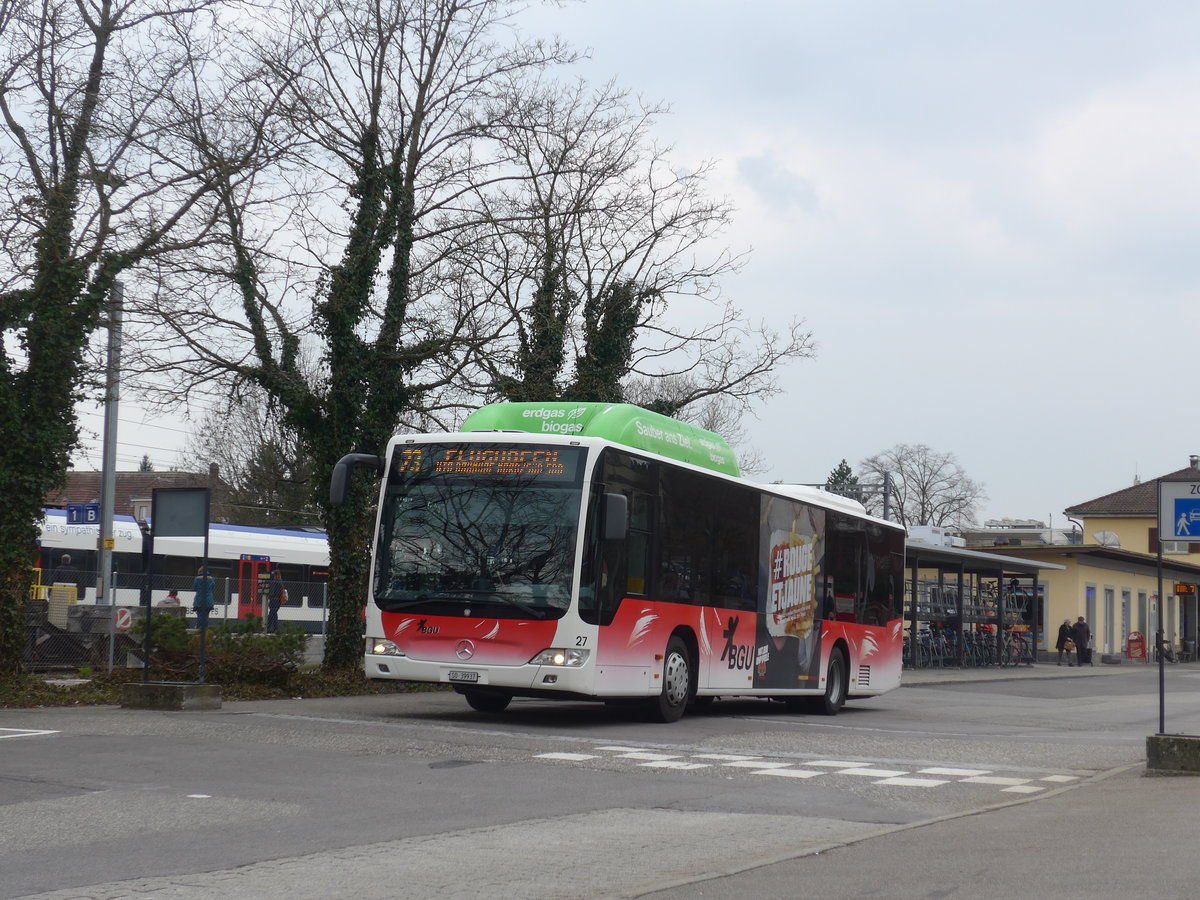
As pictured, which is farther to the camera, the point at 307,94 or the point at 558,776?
the point at 307,94

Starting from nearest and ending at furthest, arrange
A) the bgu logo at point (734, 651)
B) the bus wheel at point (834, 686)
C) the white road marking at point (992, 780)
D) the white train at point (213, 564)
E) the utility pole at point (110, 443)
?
1. the white road marking at point (992, 780)
2. the bgu logo at point (734, 651)
3. the utility pole at point (110, 443)
4. the bus wheel at point (834, 686)
5. the white train at point (213, 564)

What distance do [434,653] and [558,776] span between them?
4556mm

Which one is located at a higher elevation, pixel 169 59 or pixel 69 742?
pixel 169 59

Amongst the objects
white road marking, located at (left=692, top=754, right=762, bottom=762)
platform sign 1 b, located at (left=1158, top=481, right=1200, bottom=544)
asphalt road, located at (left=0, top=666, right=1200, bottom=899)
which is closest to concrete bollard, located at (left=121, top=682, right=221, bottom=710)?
asphalt road, located at (left=0, top=666, right=1200, bottom=899)

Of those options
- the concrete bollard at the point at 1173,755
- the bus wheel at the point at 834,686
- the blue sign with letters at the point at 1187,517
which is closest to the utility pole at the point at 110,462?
the bus wheel at the point at 834,686

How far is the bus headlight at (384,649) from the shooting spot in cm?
1605

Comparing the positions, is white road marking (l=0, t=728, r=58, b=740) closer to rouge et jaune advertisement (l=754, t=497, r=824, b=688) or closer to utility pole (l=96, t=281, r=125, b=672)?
utility pole (l=96, t=281, r=125, b=672)

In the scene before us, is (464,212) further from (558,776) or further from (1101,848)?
(1101,848)

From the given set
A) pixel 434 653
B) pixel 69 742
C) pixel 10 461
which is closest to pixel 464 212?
pixel 10 461

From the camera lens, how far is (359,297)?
22359 millimetres

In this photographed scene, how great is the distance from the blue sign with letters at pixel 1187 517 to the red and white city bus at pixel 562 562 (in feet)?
17.6

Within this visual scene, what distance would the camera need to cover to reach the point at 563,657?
15.4 m

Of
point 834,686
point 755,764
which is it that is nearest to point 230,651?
point 834,686

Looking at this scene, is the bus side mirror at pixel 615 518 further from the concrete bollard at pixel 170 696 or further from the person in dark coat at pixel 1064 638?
the person in dark coat at pixel 1064 638
